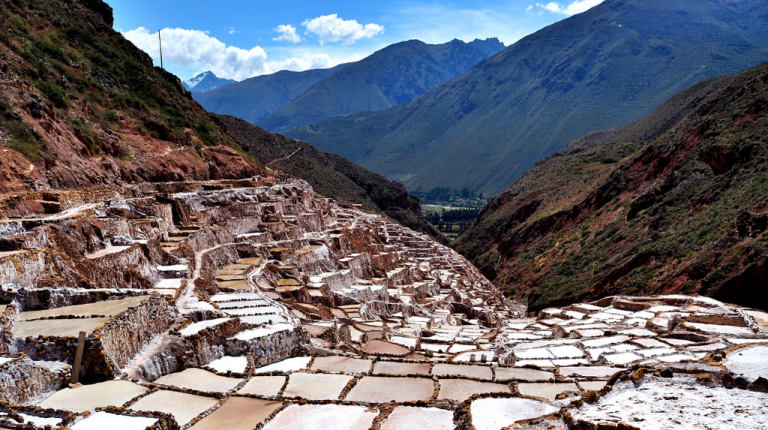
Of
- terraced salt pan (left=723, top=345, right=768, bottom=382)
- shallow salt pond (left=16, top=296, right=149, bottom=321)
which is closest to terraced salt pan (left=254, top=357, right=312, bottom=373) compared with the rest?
shallow salt pond (left=16, top=296, right=149, bottom=321)

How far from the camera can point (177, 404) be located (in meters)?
9.56

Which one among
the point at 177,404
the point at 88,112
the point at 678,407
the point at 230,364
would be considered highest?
the point at 88,112

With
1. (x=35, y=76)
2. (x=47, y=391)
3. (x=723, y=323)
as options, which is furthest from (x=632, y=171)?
(x=47, y=391)

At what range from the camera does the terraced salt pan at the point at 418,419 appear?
897 centimetres

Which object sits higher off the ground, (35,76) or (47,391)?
(35,76)

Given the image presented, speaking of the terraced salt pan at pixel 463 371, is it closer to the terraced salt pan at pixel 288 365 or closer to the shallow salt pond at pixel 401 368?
the shallow salt pond at pixel 401 368

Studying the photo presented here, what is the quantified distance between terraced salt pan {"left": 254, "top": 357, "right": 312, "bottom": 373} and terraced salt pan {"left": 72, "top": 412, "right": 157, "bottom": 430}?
3.75 meters

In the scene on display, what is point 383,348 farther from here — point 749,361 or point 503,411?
point 749,361

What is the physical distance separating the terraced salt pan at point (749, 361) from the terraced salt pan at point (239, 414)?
26.0 ft

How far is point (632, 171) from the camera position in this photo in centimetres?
5303

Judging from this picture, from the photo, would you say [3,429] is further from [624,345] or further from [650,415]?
[624,345]

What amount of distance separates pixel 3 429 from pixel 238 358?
5408mm

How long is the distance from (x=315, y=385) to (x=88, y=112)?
29.9 m

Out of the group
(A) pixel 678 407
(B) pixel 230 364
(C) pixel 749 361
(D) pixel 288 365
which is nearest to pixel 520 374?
(C) pixel 749 361
